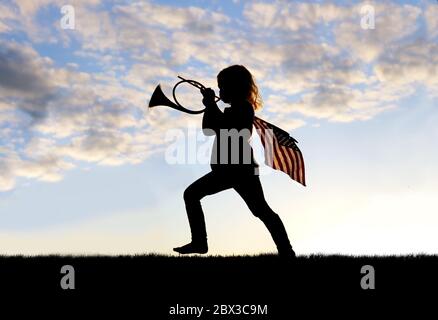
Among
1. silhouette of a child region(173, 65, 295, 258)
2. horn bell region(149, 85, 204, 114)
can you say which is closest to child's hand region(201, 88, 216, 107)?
silhouette of a child region(173, 65, 295, 258)

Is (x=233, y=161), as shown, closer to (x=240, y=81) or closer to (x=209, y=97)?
(x=209, y=97)

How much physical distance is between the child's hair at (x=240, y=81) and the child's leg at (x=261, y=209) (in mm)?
1193

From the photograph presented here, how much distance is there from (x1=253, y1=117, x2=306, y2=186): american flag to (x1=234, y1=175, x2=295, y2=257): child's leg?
68 cm

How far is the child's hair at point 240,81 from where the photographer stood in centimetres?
832

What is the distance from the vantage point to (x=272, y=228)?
8203 mm
